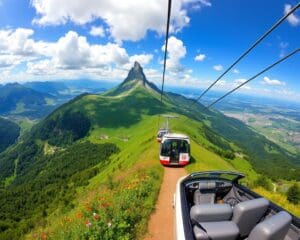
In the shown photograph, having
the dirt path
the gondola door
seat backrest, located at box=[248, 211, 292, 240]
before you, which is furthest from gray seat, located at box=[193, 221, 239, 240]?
the gondola door

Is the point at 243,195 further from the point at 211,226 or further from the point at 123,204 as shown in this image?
the point at 123,204

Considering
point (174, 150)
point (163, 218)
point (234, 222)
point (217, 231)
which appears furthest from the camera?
point (174, 150)

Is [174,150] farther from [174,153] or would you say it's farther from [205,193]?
[205,193]

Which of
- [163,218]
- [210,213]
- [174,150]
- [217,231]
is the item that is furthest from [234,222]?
[174,150]

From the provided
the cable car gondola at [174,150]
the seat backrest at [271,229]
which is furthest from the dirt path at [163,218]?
the seat backrest at [271,229]

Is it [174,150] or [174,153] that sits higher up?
[174,150]

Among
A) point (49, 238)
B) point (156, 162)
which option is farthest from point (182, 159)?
point (49, 238)
